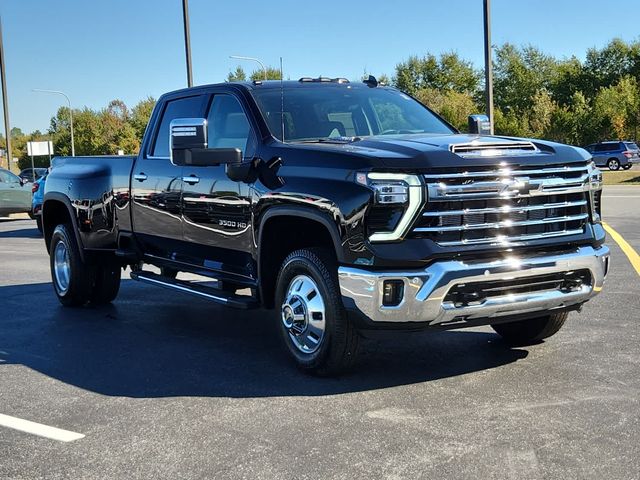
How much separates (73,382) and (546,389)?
3.06 meters

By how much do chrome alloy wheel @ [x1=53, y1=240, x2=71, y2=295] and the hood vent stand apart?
481 cm

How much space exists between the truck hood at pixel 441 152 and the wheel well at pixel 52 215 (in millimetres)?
4093

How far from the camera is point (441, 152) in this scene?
15.6 ft

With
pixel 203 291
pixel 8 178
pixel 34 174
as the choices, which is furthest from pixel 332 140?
pixel 34 174

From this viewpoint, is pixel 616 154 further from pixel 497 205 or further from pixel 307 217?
pixel 307 217

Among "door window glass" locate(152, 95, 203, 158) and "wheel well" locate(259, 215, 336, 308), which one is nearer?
"wheel well" locate(259, 215, 336, 308)

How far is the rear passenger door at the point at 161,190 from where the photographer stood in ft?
21.7

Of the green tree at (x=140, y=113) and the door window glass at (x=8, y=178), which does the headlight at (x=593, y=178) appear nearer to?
the door window glass at (x=8, y=178)

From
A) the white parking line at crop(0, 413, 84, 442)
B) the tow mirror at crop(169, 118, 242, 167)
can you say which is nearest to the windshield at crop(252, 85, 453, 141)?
the tow mirror at crop(169, 118, 242, 167)

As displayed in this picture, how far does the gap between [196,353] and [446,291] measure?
229cm

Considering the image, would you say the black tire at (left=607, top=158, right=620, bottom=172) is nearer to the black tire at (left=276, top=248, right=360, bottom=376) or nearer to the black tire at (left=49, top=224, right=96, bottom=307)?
the black tire at (left=49, top=224, right=96, bottom=307)

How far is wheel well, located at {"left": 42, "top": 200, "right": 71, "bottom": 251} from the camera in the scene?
27.9ft

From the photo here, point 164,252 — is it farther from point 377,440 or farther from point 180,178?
point 377,440

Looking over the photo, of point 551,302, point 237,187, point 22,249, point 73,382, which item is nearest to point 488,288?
point 551,302
